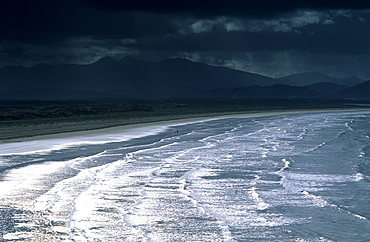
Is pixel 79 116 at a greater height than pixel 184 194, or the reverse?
pixel 79 116

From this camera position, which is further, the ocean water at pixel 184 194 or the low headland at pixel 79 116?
the low headland at pixel 79 116

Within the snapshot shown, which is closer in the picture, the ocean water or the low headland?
the ocean water

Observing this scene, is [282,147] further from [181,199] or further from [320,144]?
[181,199]

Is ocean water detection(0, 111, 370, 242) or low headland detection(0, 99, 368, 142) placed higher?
low headland detection(0, 99, 368, 142)

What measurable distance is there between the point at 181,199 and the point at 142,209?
5.79ft

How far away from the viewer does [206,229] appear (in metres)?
11.8

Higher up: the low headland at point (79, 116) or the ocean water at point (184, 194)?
the low headland at point (79, 116)

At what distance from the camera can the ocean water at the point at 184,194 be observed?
11.7 metres

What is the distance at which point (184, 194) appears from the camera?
16.1 m

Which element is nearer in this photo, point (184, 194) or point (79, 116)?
point (184, 194)

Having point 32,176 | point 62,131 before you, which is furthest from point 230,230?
point 62,131

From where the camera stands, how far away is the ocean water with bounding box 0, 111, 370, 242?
38.3 ft

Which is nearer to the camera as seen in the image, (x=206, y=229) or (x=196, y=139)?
(x=206, y=229)

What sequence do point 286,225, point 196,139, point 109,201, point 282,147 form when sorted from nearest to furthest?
point 286,225 < point 109,201 < point 282,147 < point 196,139
